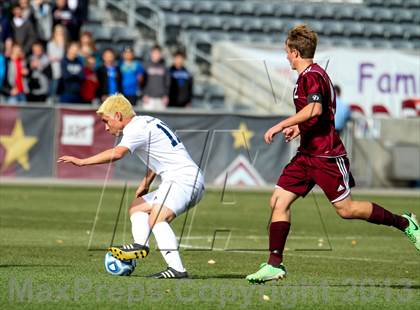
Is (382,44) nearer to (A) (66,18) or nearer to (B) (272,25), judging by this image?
(B) (272,25)

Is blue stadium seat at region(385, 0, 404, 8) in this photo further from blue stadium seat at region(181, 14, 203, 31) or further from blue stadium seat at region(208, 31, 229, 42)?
blue stadium seat at region(181, 14, 203, 31)

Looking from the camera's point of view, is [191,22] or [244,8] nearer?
[191,22]

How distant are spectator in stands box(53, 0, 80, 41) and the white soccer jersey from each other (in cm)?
1603

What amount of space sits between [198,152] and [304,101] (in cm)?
1353

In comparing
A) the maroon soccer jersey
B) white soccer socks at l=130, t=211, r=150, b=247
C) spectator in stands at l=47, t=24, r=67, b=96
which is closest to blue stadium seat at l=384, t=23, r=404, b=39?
spectator in stands at l=47, t=24, r=67, b=96

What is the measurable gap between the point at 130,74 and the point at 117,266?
14.5 meters

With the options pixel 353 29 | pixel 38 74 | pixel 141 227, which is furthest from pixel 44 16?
pixel 141 227

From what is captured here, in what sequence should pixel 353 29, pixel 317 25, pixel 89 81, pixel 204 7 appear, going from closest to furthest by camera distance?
1. pixel 89 81
2. pixel 204 7
3. pixel 317 25
4. pixel 353 29

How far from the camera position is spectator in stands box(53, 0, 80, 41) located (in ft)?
84.6

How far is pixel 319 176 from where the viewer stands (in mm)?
9820

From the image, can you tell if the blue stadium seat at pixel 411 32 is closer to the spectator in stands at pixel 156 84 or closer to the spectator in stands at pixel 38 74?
the spectator in stands at pixel 156 84

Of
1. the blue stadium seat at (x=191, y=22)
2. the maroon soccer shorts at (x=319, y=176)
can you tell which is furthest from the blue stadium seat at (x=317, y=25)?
the maroon soccer shorts at (x=319, y=176)

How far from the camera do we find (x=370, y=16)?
35062mm

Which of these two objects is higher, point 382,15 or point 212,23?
point 382,15
